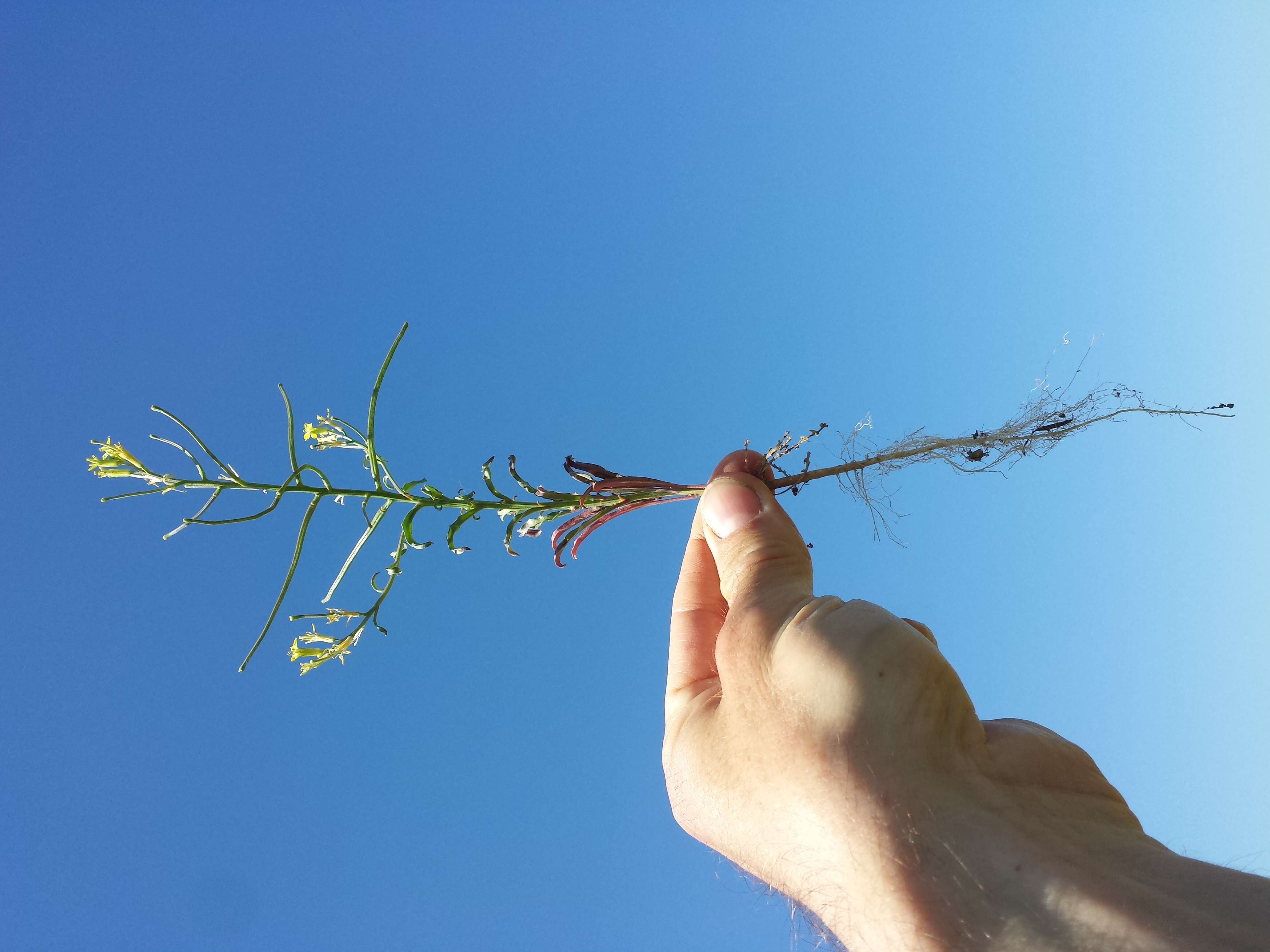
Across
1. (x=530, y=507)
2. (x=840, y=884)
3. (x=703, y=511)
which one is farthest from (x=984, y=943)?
(x=530, y=507)

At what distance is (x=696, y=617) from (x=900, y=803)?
120 cm

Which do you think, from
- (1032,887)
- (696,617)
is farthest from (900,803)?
(696,617)

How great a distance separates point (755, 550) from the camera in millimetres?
2246

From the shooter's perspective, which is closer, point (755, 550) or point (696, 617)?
point (755, 550)

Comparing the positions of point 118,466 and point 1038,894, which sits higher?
point 118,466

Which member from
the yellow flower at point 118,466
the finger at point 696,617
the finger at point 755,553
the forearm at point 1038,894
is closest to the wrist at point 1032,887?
the forearm at point 1038,894

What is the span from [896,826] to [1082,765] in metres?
0.59

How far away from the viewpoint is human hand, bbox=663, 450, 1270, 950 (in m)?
1.27

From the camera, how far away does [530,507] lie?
113 inches

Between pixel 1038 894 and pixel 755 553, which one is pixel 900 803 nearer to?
pixel 1038 894

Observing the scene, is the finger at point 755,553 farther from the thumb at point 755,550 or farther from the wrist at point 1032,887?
the wrist at point 1032,887

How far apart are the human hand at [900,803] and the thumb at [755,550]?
0.02 metres

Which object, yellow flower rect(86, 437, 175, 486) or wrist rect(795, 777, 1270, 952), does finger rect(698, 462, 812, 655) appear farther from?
yellow flower rect(86, 437, 175, 486)

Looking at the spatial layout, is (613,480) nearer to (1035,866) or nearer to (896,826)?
(896,826)
